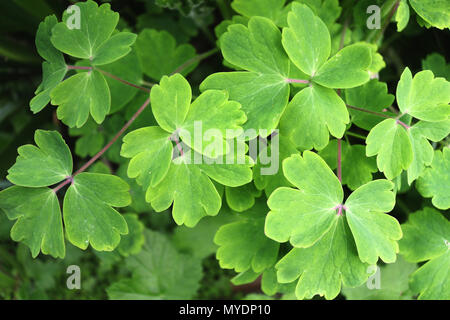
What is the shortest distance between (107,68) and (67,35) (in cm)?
28

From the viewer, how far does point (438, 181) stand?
1.07 meters

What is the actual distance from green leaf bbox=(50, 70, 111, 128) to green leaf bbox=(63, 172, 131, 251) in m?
0.15

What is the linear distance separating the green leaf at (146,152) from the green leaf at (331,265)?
407 millimetres

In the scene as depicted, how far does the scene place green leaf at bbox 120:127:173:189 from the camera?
92cm

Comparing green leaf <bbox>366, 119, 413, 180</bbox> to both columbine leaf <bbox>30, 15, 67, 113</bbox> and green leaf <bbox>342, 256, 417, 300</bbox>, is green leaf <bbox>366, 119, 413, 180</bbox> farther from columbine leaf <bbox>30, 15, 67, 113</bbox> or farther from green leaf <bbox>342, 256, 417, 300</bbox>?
columbine leaf <bbox>30, 15, 67, 113</bbox>

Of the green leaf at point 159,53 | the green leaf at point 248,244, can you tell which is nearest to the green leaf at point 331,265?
the green leaf at point 248,244

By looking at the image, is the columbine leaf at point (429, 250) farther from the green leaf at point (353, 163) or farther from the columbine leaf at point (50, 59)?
the columbine leaf at point (50, 59)

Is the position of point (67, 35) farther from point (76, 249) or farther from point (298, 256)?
point (76, 249)

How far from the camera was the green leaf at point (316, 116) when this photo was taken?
933 millimetres

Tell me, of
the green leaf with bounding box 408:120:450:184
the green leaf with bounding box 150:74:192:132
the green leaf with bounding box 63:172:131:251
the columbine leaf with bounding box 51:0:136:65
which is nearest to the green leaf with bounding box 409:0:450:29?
the green leaf with bounding box 408:120:450:184

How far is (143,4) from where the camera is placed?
1674 millimetres

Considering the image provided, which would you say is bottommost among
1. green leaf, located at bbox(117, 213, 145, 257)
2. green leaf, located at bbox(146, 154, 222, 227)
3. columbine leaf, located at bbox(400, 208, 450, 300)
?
green leaf, located at bbox(117, 213, 145, 257)

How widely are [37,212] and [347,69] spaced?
843 mm

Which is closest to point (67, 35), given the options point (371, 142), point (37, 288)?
point (371, 142)
